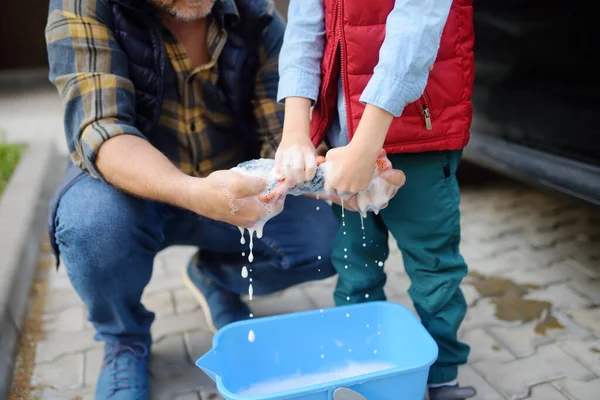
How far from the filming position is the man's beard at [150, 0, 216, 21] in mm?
1398

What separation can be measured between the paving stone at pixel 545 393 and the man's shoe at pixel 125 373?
928mm

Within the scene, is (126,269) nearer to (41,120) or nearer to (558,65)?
(558,65)

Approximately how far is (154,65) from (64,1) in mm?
240

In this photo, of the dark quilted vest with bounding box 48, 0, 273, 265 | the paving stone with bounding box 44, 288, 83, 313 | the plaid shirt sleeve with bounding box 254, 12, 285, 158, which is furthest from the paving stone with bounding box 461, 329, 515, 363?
the paving stone with bounding box 44, 288, 83, 313

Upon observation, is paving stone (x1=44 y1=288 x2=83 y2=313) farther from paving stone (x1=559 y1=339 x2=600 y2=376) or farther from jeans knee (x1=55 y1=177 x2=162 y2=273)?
paving stone (x1=559 y1=339 x2=600 y2=376)

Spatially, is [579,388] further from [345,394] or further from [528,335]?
[345,394]

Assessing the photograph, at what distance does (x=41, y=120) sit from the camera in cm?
464

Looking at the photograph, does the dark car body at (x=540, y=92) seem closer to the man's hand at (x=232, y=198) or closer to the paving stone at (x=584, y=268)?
the paving stone at (x=584, y=268)

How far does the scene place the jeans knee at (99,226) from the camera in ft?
4.53

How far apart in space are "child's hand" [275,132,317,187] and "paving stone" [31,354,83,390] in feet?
2.78

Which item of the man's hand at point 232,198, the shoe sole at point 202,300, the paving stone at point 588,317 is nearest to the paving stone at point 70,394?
the shoe sole at point 202,300

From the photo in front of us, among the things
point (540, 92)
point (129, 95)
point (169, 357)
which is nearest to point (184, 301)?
point (169, 357)

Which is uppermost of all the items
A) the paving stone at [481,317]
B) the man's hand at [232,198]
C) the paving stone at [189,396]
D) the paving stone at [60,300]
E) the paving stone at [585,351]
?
the man's hand at [232,198]

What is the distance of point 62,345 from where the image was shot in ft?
5.69
